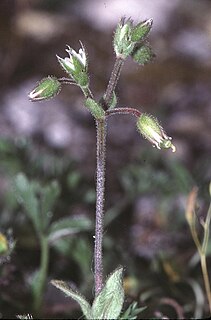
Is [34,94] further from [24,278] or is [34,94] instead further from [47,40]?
[47,40]

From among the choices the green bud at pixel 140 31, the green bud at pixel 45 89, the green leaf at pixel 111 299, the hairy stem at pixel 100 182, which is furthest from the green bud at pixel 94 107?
the green leaf at pixel 111 299

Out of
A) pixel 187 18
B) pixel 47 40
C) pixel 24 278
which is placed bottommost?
pixel 187 18

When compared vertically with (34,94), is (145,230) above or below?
below

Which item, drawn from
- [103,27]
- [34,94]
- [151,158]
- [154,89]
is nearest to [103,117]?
[34,94]

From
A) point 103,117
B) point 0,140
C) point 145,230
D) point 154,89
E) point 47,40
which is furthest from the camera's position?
point 47,40

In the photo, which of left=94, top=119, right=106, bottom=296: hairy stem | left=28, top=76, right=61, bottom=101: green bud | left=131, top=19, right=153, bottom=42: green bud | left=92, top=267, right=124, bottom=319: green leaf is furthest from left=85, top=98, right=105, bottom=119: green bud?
left=92, top=267, right=124, bottom=319: green leaf

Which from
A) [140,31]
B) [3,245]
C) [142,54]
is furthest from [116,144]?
[140,31]
